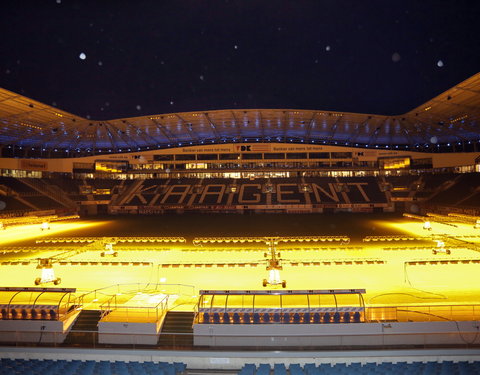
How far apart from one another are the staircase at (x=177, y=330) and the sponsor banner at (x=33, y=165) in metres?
53.0

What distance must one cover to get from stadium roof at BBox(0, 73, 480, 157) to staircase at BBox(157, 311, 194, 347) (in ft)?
113

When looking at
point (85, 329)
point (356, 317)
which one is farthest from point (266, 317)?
point (85, 329)

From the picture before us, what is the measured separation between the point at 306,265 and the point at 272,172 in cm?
4374

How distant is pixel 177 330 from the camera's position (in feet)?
42.4

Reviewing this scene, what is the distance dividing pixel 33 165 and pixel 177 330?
2163 inches

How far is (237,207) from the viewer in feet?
186

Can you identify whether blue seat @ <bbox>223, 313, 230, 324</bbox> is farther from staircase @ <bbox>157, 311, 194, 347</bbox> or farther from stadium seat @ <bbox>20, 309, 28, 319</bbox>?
stadium seat @ <bbox>20, 309, 28, 319</bbox>

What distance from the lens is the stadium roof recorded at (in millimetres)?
44938

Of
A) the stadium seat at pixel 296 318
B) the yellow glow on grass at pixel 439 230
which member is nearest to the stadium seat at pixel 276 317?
the stadium seat at pixel 296 318

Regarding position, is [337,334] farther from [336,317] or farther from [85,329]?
[85,329]

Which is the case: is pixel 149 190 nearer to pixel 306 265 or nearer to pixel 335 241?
pixel 335 241

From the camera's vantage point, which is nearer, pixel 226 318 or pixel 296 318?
pixel 296 318

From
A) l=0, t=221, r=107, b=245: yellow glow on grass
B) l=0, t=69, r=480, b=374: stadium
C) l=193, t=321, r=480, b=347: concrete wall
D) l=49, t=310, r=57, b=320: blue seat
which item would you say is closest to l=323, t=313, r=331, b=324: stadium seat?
l=0, t=69, r=480, b=374: stadium

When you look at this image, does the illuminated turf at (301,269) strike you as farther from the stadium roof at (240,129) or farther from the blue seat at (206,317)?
the stadium roof at (240,129)
